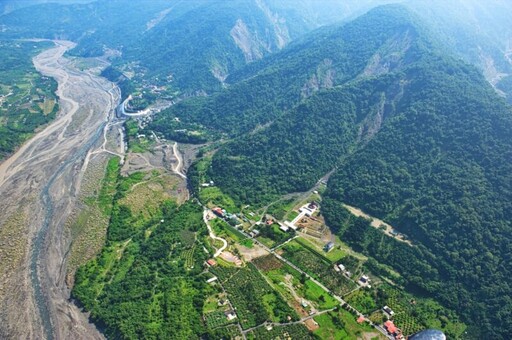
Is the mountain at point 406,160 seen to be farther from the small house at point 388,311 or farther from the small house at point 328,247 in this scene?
the small house at point 388,311

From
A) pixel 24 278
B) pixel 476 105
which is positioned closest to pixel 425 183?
pixel 476 105

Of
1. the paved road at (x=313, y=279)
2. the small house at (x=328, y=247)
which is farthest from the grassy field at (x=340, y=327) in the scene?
the small house at (x=328, y=247)

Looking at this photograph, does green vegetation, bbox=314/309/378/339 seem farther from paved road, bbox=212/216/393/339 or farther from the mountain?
the mountain

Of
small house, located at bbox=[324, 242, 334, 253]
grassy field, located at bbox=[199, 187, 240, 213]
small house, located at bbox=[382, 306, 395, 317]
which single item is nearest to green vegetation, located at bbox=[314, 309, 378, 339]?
small house, located at bbox=[382, 306, 395, 317]

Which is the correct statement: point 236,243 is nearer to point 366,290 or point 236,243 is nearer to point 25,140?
point 366,290

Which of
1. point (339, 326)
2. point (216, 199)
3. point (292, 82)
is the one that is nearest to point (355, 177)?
point (216, 199)

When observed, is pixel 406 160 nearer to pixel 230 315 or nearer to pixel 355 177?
pixel 355 177
